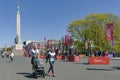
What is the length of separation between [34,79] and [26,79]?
420 millimetres

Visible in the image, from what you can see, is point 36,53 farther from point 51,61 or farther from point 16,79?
point 16,79

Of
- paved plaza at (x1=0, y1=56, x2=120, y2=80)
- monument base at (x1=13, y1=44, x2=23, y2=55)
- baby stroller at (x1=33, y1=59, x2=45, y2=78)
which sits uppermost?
monument base at (x1=13, y1=44, x2=23, y2=55)

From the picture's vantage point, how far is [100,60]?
1492 inches

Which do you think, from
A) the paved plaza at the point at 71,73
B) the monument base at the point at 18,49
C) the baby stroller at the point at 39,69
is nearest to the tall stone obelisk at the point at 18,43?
the monument base at the point at 18,49

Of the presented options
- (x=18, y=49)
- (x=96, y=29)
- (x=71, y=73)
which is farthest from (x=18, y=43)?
(x=71, y=73)

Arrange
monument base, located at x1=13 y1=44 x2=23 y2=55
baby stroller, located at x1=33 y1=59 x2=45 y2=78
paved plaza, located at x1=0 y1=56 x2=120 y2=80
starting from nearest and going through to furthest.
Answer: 1. baby stroller, located at x1=33 y1=59 x2=45 y2=78
2. paved plaza, located at x1=0 y1=56 x2=120 y2=80
3. monument base, located at x1=13 y1=44 x2=23 y2=55

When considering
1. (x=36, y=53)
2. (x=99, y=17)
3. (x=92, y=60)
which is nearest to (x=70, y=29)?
(x=99, y=17)

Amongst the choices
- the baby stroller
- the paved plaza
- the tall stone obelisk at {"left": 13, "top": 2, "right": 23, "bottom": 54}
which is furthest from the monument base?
the baby stroller

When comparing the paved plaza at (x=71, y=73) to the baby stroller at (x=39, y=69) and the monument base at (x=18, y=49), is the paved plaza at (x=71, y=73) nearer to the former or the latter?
the baby stroller at (x=39, y=69)

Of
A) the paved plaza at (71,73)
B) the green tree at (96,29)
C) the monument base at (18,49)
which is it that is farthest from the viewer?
the monument base at (18,49)

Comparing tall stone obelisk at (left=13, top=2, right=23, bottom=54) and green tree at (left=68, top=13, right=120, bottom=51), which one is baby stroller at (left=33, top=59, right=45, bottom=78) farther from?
tall stone obelisk at (left=13, top=2, right=23, bottom=54)

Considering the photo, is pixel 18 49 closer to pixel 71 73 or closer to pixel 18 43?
pixel 18 43

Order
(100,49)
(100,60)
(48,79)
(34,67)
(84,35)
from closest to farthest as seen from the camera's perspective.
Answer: (48,79) → (34,67) → (100,60) → (100,49) → (84,35)

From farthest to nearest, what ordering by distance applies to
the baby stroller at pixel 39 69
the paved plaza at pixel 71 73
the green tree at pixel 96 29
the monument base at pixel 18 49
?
the monument base at pixel 18 49 < the green tree at pixel 96 29 < the paved plaza at pixel 71 73 < the baby stroller at pixel 39 69
